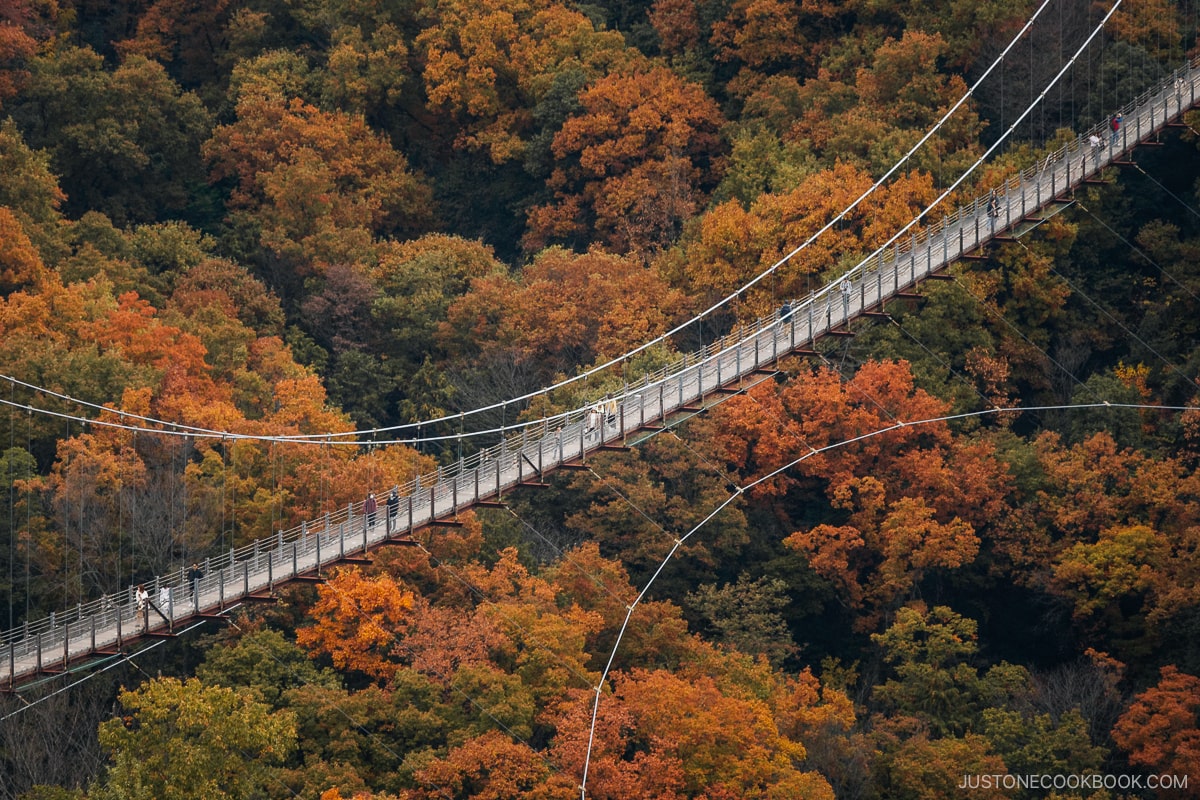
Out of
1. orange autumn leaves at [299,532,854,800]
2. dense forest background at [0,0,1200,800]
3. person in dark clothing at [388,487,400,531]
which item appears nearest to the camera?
person in dark clothing at [388,487,400,531]

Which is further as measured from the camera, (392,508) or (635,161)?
(635,161)

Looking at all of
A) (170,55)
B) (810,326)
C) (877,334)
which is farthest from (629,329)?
(170,55)

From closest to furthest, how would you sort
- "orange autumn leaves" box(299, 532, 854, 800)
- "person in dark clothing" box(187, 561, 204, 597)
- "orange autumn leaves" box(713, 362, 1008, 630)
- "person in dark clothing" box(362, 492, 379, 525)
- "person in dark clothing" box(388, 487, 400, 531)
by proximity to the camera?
1. "person in dark clothing" box(187, 561, 204, 597)
2. "person in dark clothing" box(388, 487, 400, 531)
3. "person in dark clothing" box(362, 492, 379, 525)
4. "orange autumn leaves" box(299, 532, 854, 800)
5. "orange autumn leaves" box(713, 362, 1008, 630)

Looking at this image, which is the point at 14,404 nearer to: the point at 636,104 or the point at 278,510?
the point at 278,510

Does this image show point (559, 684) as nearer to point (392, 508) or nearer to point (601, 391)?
point (392, 508)

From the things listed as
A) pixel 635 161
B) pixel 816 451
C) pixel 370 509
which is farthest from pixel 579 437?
pixel 635 161
